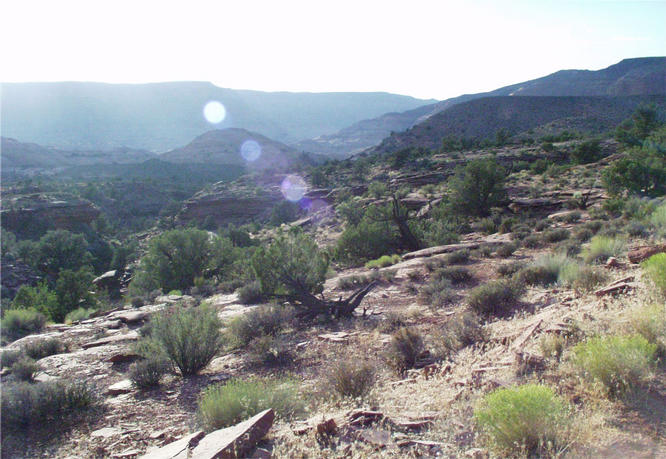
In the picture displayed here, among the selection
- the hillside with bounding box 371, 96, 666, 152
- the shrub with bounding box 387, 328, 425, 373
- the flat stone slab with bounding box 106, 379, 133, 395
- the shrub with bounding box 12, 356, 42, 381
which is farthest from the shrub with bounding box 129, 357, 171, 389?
the hillside with bounding box 371, 96, 666, 152

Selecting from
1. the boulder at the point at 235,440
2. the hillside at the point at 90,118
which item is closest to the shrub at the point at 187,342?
the boulder at the point at 235,440

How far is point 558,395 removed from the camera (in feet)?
12.5

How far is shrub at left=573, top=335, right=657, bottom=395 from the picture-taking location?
3682 mm

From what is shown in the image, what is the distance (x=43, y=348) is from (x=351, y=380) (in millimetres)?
8033

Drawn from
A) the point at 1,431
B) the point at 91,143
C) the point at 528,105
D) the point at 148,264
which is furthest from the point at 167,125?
the point at 1,431

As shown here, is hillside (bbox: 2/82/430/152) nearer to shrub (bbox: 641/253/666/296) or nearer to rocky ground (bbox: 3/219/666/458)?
rocky ground (bbox: 3/219/666/458)

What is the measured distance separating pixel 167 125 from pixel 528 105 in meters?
164

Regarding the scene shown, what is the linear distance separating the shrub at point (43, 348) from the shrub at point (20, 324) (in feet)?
12.1

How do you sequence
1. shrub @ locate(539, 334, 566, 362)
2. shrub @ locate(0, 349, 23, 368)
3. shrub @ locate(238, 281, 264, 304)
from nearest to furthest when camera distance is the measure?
1. shrub @ locate(539, 334, 566, 362)
2. shrub @ locate(0, 349, 23, 368)
3. shrub @ locate(238, 281, 264, 304)

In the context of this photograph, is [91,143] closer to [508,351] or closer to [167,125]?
[167,125]

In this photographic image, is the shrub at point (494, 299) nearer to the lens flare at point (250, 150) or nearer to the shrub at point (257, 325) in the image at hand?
the shrub at point (257, 325)

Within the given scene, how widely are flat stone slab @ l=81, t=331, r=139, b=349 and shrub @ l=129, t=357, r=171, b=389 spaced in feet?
12.6

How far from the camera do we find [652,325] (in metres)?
4.35

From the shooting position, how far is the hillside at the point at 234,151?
103 metres
